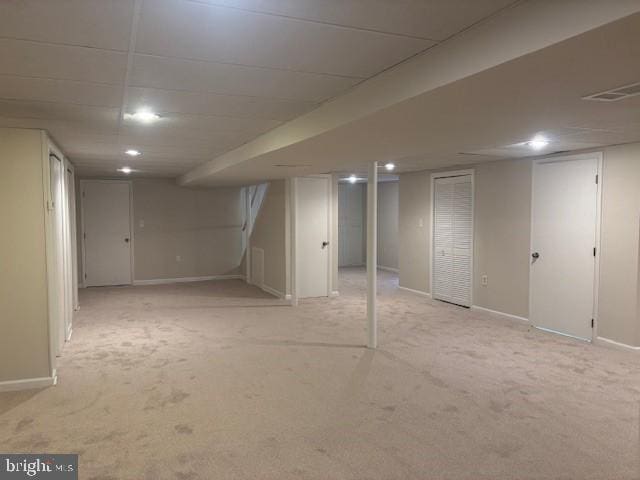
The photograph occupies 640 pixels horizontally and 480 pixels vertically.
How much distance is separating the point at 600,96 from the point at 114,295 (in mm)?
7576

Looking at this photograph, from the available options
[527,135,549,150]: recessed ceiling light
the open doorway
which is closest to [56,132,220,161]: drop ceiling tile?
[527,135,549,150]: recessed ceiling light

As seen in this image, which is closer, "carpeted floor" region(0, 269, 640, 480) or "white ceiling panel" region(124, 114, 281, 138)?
"carpeted floor" region(0, 269, 640, 480)

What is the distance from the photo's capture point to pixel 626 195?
471 cm

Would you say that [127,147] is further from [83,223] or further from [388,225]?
[388,225]

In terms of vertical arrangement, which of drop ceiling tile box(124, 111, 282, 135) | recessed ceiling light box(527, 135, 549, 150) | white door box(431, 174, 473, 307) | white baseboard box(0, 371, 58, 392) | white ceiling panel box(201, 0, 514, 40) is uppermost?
drop ceiling tile box(124, 111, 282, 135)

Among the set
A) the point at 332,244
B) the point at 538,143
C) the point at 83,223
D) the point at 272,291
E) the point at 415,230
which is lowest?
the point at 272,291

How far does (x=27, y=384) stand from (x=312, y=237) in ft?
14.6

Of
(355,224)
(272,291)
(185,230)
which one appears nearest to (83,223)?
(185,230)

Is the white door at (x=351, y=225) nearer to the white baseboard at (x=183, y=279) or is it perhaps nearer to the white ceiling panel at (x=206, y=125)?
the white baseboard at (x=183, y=279)

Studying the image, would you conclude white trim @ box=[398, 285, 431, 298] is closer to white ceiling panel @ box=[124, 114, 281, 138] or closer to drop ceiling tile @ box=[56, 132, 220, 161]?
drop ceiling tile @ box=[56, 132, 220, 161]

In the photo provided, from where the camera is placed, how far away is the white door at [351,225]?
38.4ft

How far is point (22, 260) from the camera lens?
12.3ft

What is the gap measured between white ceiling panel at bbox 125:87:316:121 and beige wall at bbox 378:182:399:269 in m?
7.75

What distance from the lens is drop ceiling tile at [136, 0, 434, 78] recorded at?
1.69 m
